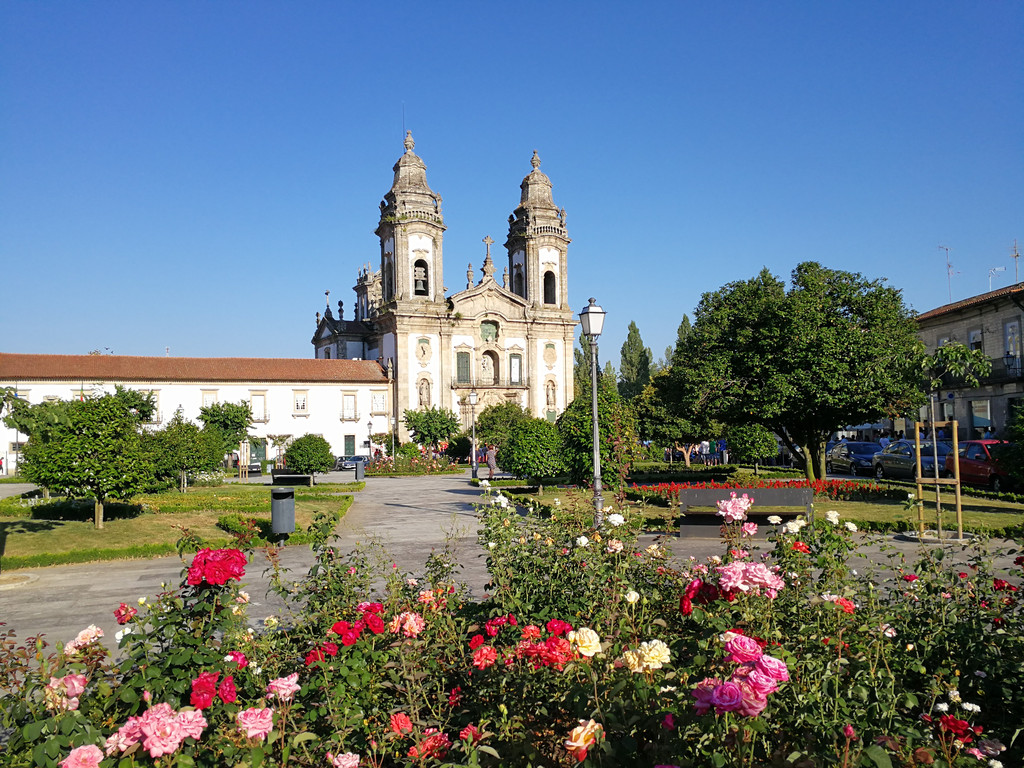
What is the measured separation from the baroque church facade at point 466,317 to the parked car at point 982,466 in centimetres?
3167

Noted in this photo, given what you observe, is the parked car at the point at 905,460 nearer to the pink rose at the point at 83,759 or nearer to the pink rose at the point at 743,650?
the pink rose at the point at 743,650

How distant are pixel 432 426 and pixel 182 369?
15.8 meters

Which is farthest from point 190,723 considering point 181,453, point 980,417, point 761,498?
point 980,417

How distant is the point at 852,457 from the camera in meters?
28.8

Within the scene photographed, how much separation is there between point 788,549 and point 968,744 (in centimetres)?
191

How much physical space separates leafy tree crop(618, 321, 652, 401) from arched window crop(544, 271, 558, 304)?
45.8 feet

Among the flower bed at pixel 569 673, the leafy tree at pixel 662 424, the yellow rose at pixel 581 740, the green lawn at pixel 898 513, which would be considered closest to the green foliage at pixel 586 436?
the green lawn at pixel 898 513

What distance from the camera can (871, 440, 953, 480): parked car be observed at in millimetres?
22453

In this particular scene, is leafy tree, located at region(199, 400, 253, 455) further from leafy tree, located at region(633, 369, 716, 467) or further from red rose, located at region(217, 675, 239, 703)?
red rose, located at region(217, 675, 239, 703)

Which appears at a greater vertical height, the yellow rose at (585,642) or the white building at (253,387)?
the white building at (253,387)

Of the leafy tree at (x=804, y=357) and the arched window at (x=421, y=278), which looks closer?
the leafy tree at (x=804, y=357)

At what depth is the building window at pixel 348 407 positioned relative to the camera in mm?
48312

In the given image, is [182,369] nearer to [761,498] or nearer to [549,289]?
[549,289]

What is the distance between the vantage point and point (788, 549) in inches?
196
